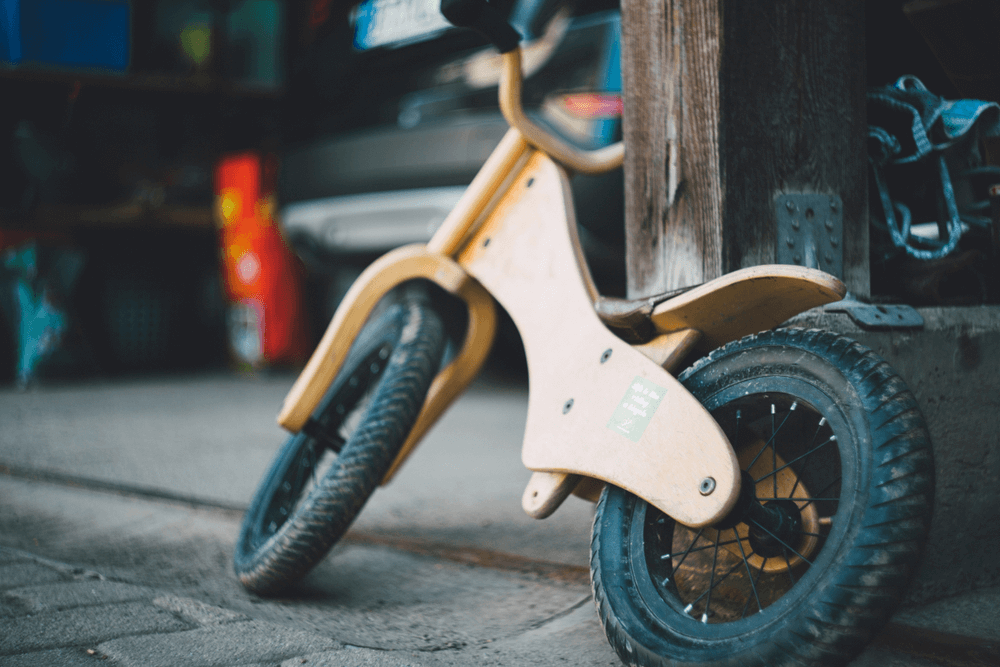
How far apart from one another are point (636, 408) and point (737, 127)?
1.94ft

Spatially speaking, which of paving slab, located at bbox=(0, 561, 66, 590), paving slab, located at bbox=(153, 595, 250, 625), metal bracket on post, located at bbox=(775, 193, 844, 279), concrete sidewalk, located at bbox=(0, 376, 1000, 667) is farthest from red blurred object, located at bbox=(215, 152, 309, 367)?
metal bracket on post, located at bbox=(775, 193, 844, 279)

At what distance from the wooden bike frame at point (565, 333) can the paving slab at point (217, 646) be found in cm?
44

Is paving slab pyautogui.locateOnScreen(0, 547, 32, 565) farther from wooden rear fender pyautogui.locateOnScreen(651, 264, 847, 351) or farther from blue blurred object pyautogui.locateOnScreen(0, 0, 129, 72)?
blue blurred object pyautogui.locateOnScreen(0, 0, 129, 72)

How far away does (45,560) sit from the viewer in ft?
5.86

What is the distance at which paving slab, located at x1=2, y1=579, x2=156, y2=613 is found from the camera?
59.9 inches

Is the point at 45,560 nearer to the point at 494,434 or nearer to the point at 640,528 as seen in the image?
the point at 640,528

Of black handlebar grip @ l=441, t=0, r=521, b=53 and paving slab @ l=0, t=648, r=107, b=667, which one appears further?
black handlebar grip @ l=441, t=0, r=521, b=53

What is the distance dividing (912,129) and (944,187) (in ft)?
0.45

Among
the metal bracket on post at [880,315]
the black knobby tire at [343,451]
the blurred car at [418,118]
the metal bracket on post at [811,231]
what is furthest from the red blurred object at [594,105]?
the metal bracket on post at [880,315]

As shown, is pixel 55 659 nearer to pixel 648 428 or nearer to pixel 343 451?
pixel 343 451

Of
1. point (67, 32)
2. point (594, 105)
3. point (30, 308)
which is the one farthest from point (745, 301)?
point (67, 32)

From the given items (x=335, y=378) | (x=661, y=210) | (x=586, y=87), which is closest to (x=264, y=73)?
(x=586, y=87)

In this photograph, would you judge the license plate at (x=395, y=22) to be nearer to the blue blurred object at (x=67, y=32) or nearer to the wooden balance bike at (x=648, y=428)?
the wooden balance bike at (x=648, y=428)

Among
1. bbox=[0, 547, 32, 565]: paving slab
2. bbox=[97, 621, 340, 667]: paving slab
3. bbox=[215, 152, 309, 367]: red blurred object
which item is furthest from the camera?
bbox=[215, 152, 309, 367]: red blurred object
